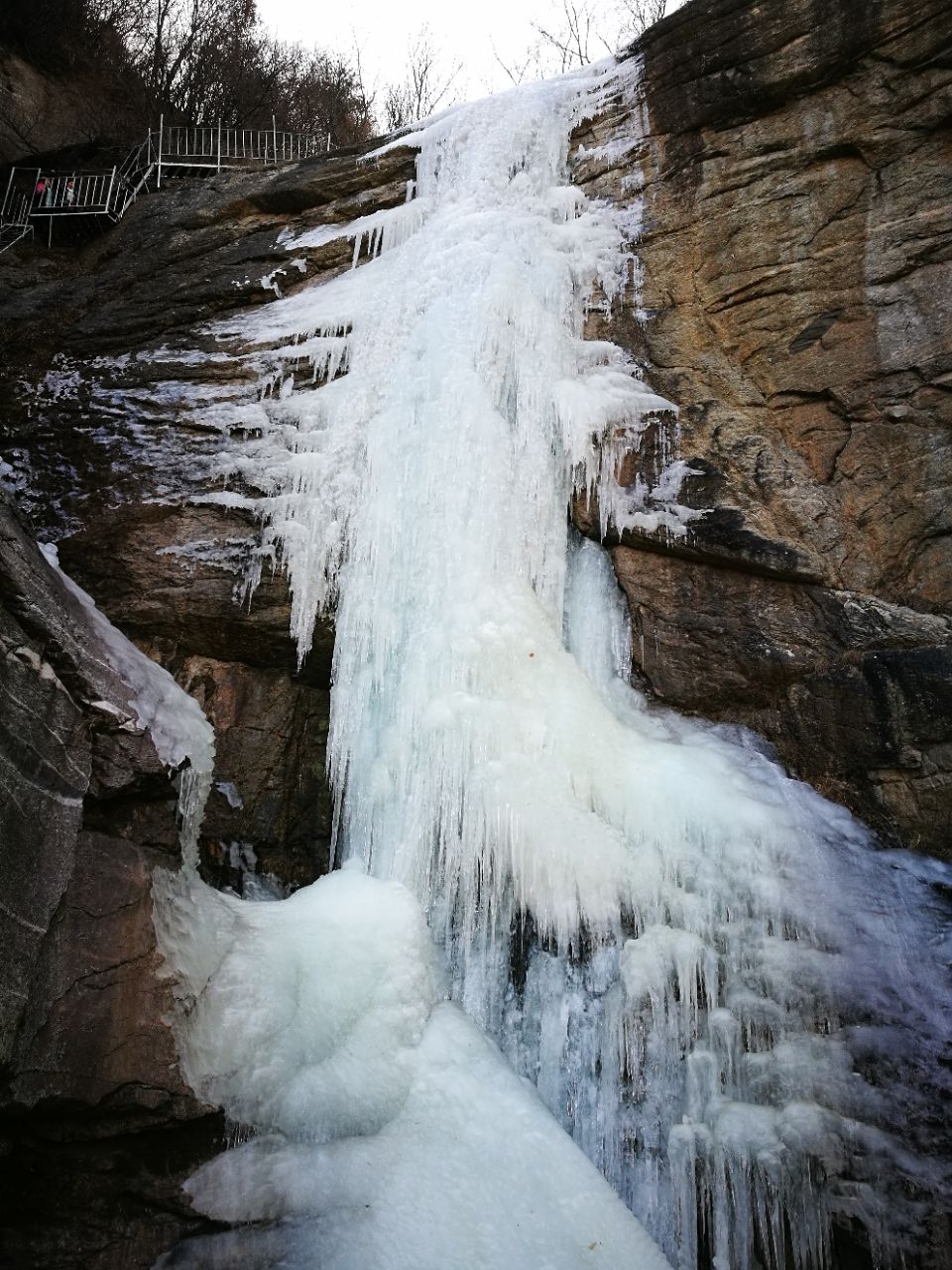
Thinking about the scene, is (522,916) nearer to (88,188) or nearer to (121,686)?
(121,686)

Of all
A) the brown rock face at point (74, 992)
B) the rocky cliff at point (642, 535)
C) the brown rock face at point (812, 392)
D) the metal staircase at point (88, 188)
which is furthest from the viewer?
the metal staircase at point (88, 188)

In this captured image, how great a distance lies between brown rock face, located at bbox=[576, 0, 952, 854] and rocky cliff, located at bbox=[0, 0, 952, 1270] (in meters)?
0.02

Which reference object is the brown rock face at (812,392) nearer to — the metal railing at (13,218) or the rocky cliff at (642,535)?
the rocky cliff at (642,535)

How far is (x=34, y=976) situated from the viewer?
306 cm

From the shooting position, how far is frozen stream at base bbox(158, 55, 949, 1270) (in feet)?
10.6

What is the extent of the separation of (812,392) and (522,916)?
3701mm

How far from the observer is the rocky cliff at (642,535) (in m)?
3.18

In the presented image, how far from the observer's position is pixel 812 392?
17.3 ft

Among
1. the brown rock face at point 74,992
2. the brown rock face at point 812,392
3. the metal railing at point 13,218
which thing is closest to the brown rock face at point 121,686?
the brown rock face at point 74,992

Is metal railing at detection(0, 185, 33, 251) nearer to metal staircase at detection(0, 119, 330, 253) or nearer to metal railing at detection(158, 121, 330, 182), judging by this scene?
metal staircase at detection(0, 119, 330, 253)

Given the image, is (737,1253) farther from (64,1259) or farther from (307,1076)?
(64,1259)

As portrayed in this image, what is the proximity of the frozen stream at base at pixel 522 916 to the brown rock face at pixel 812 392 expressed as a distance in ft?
0.89

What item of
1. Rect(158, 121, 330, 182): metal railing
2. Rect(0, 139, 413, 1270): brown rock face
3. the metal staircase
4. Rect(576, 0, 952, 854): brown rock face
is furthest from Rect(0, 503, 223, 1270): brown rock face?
Rect(158, 121, 330, 182): metal railing

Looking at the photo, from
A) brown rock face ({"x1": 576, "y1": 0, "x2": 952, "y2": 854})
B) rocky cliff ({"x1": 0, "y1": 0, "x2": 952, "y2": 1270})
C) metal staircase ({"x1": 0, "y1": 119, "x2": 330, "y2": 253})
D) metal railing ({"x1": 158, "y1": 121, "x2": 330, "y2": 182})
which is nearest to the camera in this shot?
rocky cliff ({"x1": 0, "y1": 0, "x2": 952, "y2": 1270})
